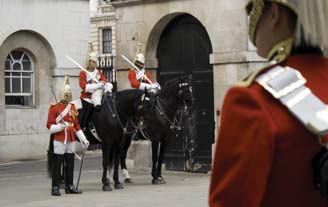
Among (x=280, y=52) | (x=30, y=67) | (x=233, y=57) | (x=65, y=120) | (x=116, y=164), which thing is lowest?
(x=116, y=164)

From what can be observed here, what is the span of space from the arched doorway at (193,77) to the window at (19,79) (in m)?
8.65

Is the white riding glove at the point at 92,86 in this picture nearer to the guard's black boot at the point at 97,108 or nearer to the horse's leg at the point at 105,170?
the guard's black boot at the point at 97,108

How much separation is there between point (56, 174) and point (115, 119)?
1.70 m

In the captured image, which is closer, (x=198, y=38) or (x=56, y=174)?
(x=56, y=174)

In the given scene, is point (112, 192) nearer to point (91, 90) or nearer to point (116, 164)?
point (116, 164)

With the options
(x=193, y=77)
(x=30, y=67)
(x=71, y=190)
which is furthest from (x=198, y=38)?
(x=30, y=67)

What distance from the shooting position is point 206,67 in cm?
1551

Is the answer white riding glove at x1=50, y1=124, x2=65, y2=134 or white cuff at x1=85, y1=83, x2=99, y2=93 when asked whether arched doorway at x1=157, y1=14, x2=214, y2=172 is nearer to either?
white cuff at x1=85, y1=83, x2=99, y2=93

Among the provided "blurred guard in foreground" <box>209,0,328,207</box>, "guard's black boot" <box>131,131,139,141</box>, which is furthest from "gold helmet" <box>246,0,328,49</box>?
"guard's black boot" <box>131,131,139,141</box>

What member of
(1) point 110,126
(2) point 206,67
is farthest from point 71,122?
(2) point 206,67

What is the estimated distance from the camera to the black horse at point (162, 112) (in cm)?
1378

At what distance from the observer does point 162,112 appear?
1402 cm

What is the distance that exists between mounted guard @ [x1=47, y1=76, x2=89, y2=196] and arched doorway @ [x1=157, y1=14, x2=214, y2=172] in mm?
3328

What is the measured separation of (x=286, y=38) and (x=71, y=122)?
10.8 meters
